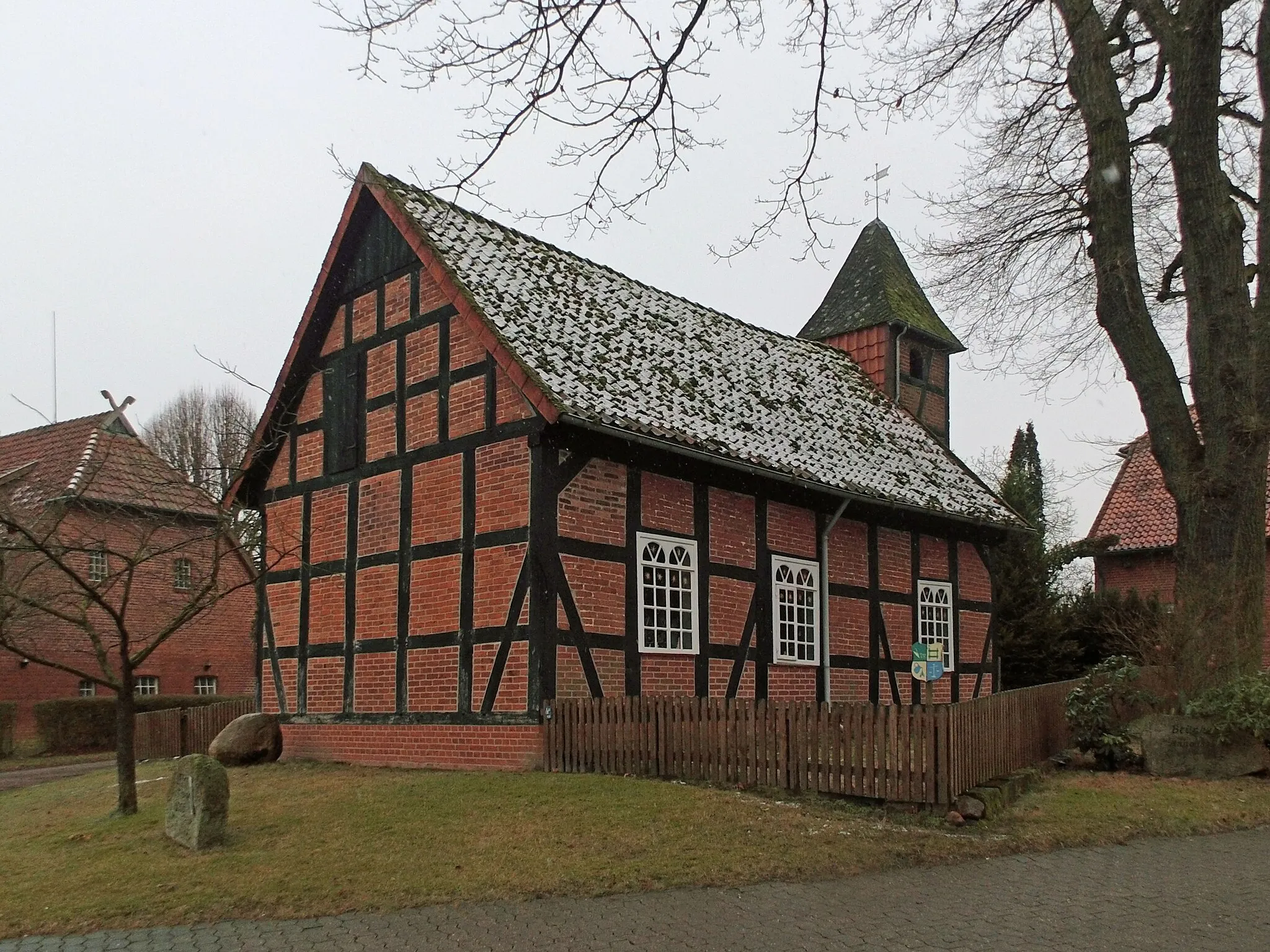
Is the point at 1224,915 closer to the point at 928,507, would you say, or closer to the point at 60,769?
the point at 928,507

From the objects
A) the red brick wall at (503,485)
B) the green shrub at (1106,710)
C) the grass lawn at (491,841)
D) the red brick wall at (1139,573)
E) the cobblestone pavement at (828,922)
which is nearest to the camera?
the cobblestone pavement at (828,922)

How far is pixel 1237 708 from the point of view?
13.0 meters

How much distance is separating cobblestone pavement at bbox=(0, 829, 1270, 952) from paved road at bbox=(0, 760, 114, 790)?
12.7 meters

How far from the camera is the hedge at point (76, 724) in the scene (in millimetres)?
24438

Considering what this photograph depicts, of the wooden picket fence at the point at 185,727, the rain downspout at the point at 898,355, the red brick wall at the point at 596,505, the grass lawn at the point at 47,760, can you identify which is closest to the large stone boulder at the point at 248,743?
the wooden picket fence at the point at 185,727

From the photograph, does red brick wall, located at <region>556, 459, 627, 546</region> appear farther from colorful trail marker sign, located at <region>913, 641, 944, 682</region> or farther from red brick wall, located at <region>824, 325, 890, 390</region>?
red brick wall, located at <region>824, 325, 890, 390</region>

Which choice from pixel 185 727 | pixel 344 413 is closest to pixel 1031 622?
pixel 344 413

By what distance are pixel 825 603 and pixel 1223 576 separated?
5254 millimetres

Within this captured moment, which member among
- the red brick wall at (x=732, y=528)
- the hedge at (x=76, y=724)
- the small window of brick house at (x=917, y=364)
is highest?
the small window of brick house at (x=917, y=364)

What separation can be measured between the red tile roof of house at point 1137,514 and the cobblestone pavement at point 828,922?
20.9 metres

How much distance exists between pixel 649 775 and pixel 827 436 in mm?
7878

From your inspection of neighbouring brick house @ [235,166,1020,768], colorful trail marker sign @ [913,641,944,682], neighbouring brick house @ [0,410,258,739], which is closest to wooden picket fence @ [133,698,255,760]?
neighbouring brick house @ [0,410,258,739]

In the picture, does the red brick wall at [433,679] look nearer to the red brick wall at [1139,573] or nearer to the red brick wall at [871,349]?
the red brick wall at [871,349]

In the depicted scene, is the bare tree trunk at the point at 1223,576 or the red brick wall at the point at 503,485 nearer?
the red brick wall at the point at 503,485
